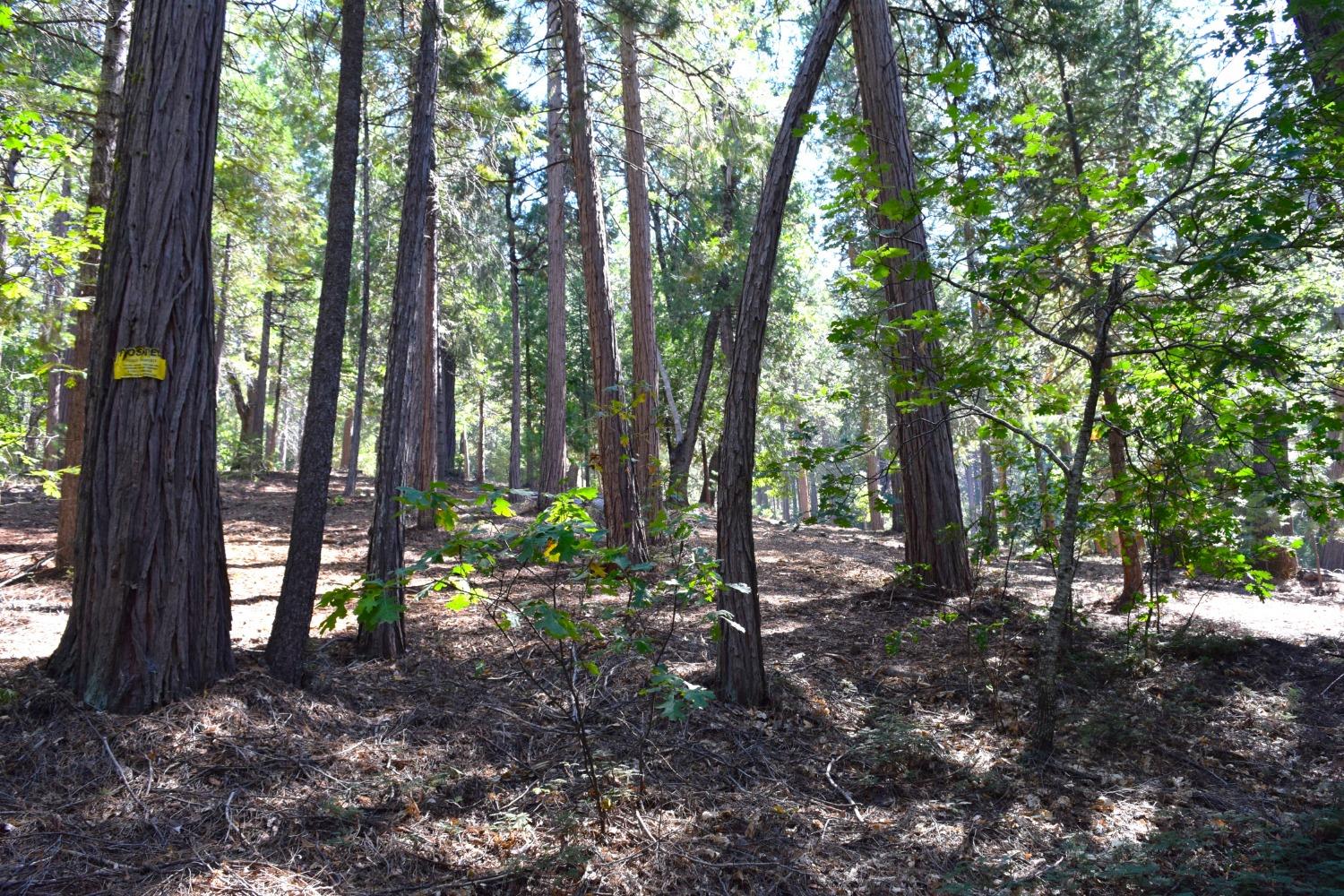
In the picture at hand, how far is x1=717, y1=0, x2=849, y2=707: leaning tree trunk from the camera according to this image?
4453 millimetres

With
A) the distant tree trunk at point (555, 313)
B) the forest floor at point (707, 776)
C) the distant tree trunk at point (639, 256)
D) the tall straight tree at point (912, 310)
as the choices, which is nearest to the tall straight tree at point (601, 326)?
the distant tree trunk at point (639, 256)

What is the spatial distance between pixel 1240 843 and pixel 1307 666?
330 cm

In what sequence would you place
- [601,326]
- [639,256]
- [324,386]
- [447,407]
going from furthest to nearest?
[447,407], [639,256], [601,326], [324,386]

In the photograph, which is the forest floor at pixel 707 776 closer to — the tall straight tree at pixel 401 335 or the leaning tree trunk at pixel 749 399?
the leaning tree trunk at pixel 749 399

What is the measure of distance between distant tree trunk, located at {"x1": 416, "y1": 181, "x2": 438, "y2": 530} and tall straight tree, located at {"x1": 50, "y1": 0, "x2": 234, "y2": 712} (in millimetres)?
7139

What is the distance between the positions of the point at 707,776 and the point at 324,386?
337 cm

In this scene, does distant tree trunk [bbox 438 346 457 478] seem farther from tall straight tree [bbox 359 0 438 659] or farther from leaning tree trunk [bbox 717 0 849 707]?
leaning tree trunk [bbox 717 0 849 707]

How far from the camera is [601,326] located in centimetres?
834

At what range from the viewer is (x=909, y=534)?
7125 millimetres

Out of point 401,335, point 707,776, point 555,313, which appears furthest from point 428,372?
point 707,776

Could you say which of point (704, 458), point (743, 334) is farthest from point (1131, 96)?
point (704, 458)

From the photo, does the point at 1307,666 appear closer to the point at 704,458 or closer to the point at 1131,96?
the point at 1131,96

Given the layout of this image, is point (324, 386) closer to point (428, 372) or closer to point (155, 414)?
point (155, 414)

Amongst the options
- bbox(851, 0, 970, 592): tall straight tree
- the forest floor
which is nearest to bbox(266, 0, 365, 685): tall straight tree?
the forest floor
